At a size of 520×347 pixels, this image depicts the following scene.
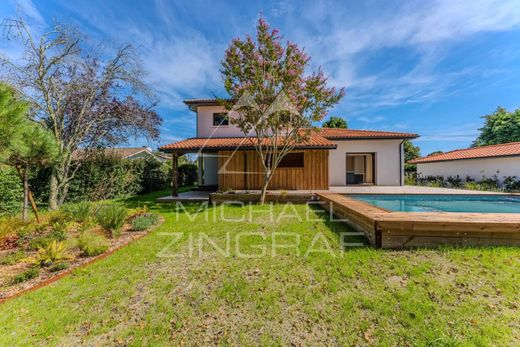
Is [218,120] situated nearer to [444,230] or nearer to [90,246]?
[90,246]

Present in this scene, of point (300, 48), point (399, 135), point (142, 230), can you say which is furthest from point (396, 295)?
point (399, 135)

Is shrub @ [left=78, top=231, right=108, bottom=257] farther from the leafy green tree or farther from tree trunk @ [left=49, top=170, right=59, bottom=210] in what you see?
tree trunk @ [left=49, top=170, right=59, bottom=210]

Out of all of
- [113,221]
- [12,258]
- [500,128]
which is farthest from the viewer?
[500,128]

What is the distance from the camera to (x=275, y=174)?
12789 mm

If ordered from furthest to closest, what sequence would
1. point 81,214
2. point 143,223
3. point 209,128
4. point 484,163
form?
point 484,163 → point 209,128 → point 81,214 → point 143,223

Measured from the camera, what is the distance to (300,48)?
8992mm

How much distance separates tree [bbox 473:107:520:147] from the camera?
2667cm

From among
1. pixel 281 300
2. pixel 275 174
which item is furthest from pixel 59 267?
pixel 275 174

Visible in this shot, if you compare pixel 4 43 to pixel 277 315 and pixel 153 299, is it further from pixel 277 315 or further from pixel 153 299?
pixel 277 315

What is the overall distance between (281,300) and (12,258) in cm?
564

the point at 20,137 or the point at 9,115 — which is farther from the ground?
the point at 9,115

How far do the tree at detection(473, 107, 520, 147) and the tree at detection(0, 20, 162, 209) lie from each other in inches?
1581

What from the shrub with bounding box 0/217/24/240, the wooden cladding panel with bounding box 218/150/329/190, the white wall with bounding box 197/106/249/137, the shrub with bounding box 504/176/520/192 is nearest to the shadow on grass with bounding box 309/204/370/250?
the wooden cladding panel with bounding box 218/150/329/190

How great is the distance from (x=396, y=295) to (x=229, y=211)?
6.68 m
